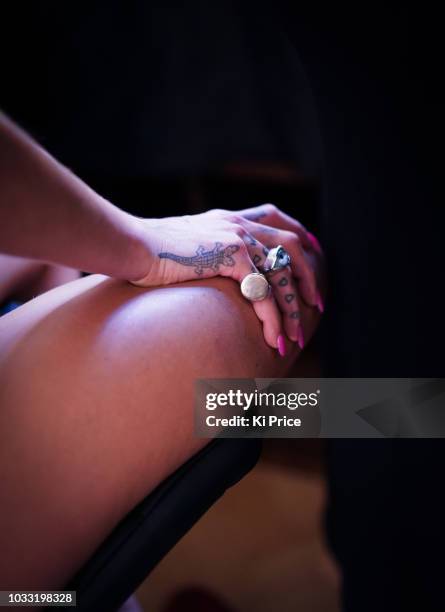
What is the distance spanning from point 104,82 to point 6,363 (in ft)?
4.07

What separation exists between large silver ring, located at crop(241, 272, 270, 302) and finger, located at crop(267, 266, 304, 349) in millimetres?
34

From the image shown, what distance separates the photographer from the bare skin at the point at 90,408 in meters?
0.53

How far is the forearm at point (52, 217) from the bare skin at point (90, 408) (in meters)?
0.07

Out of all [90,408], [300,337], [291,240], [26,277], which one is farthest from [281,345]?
[26,277]

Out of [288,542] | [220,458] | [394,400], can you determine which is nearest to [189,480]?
[220,458]

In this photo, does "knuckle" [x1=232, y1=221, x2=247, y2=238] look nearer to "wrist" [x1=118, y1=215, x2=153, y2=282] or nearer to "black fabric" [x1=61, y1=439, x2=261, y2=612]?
"wrist" [x1=118, y1=215, x2=153, y2=282]

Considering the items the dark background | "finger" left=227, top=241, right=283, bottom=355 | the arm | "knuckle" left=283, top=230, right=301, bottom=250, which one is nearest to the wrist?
the arm

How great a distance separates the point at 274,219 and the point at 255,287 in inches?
7.5

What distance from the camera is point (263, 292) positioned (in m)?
0.69

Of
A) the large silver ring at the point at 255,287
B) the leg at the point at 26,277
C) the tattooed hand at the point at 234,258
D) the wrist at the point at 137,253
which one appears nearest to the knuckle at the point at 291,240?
the tattooed hand at the point at 234,258

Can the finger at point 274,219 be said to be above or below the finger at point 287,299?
above

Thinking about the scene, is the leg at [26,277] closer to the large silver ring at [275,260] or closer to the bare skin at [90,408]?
the bare skin at [90,408]

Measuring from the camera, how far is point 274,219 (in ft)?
2.77

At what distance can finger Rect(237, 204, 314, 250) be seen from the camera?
2.72 ft
